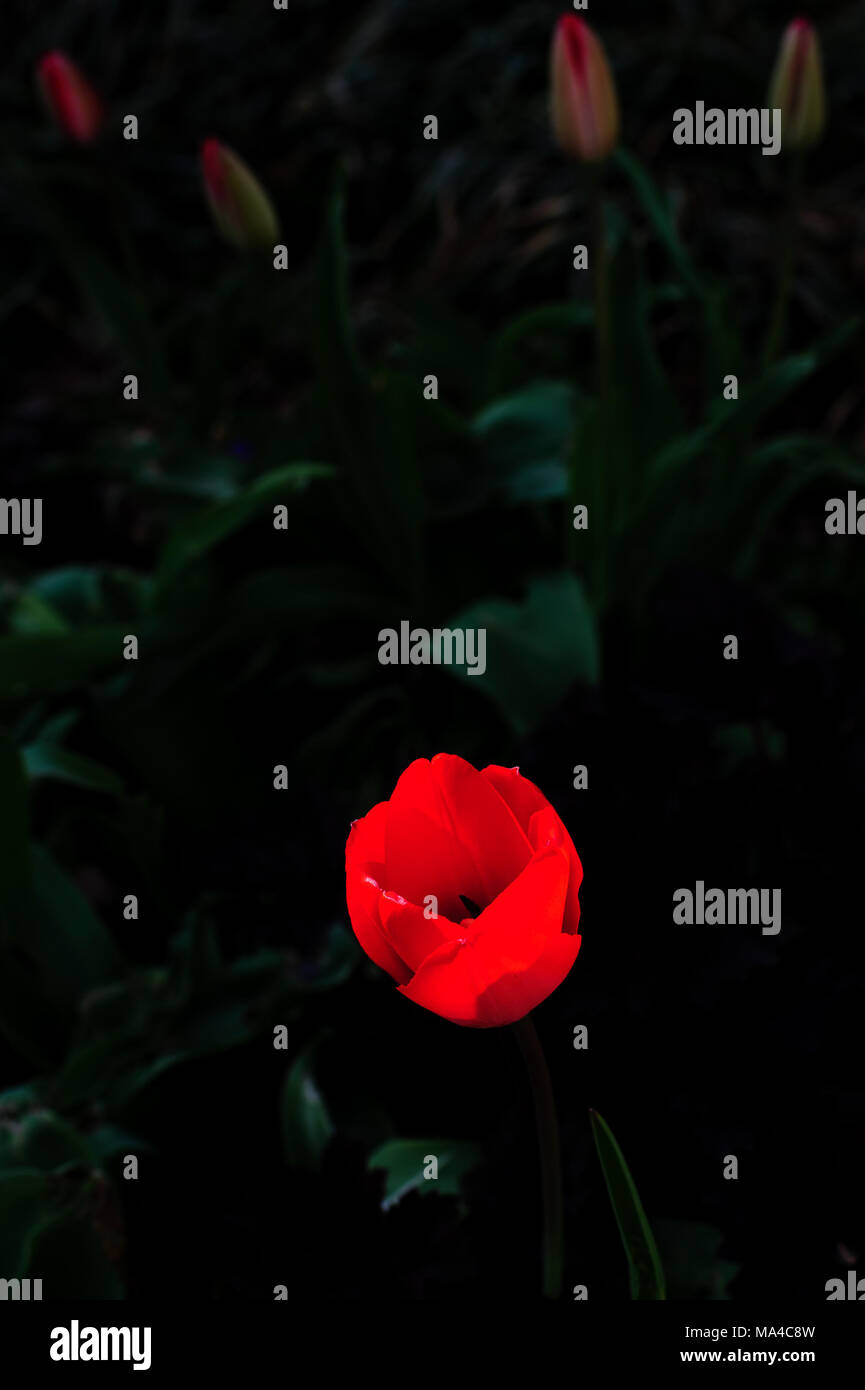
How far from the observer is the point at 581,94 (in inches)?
55.6

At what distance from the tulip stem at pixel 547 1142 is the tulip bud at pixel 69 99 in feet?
5.09

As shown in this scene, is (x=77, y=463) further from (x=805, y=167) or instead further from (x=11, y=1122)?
(x=805, y=167)

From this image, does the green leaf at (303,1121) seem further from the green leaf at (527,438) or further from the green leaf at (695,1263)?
the green leaf at (527,438)

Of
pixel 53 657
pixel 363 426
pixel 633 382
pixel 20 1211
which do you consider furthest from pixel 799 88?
pixel 20 1211

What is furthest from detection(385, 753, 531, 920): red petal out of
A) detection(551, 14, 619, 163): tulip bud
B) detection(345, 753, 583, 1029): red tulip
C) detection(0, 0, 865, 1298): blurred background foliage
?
detection(551, 14, 619, 163): tulip bud

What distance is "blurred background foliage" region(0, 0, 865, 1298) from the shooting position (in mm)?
961

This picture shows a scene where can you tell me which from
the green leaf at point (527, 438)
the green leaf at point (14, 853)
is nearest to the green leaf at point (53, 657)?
the green leaf at point (14, 853)

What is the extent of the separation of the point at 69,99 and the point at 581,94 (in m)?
0.78

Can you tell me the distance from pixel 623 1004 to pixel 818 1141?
171 millimetres

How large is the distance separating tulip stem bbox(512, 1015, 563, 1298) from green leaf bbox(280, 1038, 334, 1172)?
0.35m

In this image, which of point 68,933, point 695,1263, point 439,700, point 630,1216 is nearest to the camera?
point 630,1216

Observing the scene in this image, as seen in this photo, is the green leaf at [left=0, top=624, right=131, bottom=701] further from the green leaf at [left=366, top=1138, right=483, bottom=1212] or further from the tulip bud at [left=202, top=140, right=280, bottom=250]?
the green leaf at [left=366, top=1138, right=483, bottom=1212]

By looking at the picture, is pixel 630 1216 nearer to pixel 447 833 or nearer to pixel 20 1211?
pixel 447 833

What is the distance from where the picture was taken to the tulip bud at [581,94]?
1.40 meters
